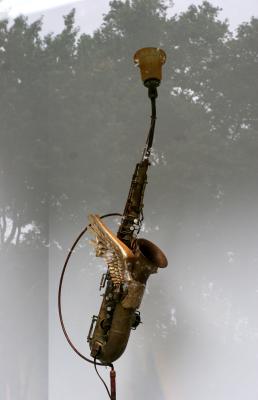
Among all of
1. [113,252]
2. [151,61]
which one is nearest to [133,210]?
[113,252]

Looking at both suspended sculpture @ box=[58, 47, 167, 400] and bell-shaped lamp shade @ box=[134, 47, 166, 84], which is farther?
bell-shaped lamp shade @ box=[134, 47, 166, 84]

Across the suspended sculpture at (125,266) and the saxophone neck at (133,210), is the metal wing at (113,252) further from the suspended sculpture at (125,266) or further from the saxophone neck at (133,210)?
the saxophone neck at (133,210)

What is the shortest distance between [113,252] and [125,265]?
0.08 metres

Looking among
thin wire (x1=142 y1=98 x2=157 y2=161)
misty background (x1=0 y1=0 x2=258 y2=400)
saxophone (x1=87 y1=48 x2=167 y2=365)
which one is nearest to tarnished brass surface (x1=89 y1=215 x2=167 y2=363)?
saxophone (x1=87 y1=48 x2=167 y2=365)

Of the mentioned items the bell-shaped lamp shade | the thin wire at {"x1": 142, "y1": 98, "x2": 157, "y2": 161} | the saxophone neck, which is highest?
the bell-shaped lamp shade

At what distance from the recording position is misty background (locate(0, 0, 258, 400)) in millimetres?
2807

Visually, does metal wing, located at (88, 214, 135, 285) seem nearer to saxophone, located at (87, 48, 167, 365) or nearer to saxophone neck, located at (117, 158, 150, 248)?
saxophone, located at (87, 48, 167, 365)

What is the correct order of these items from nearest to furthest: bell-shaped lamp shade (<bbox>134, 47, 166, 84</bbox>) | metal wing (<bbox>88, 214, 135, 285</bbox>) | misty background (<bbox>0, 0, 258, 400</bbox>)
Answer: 1. metal wing (<bbox>88, 214, 135, 285</bbox>)
2. bell-shaped lamp shade (<bbox>134, 47, 166, 84</bbox>)
3. misty background (<bbox>0, 0, 258, 400</bbox>)

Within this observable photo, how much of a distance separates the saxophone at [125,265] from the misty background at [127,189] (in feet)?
1.82

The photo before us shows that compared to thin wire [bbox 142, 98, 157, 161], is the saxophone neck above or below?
below

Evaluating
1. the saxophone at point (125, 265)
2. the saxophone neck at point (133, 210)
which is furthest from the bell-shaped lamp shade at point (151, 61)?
the saxophone neck at point (133, 210)

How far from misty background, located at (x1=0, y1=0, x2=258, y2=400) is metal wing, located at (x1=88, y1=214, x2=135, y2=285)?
2.30 feet

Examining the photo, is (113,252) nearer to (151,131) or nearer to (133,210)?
(133,210)

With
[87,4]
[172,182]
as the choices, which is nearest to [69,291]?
[172,182]
